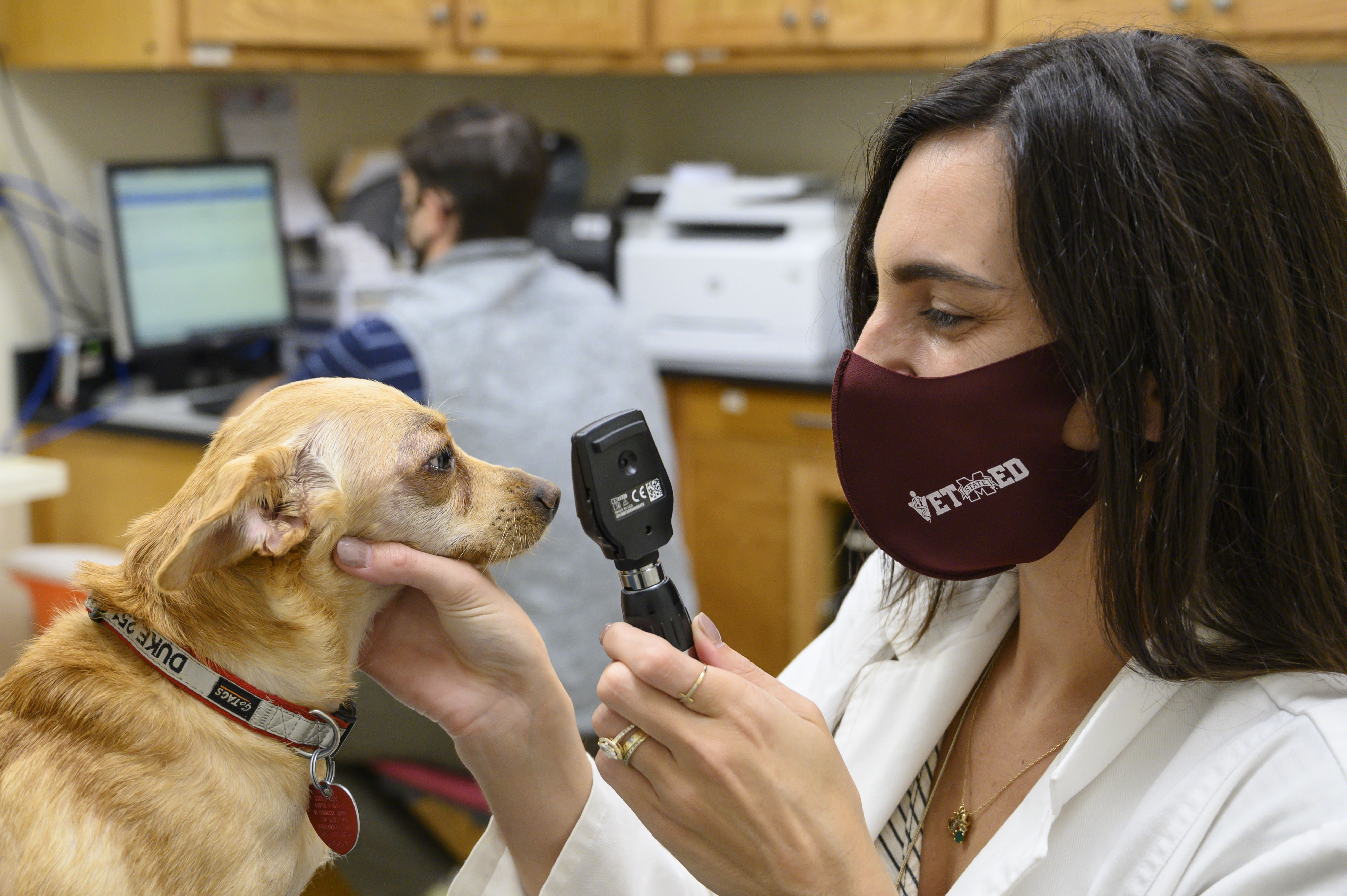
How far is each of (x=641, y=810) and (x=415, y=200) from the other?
1834 millimetres

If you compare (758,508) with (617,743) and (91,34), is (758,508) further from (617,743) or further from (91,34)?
(617,743)

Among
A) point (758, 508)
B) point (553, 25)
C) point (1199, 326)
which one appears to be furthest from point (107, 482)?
point (1199, 326)

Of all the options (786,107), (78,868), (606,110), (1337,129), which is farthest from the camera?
(606,110)

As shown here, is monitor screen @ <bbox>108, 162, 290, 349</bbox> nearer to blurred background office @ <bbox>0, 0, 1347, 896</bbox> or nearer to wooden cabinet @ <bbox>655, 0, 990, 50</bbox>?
blurred background office @ <bbox>0, 0, 1347, 896</bbox>

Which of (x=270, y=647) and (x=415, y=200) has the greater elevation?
(x=415, y=200)

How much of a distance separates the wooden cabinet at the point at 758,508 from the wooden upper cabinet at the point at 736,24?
104 centimetres

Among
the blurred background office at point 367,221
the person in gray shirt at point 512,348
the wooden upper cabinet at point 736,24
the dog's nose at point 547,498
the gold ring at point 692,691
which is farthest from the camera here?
the wooden upper cabinet at point 736,24

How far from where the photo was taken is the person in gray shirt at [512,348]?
2021 millimetres

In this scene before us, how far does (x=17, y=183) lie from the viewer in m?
2.61

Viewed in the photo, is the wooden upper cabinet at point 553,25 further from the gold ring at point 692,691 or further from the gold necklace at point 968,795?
the gold ring at point 692,691

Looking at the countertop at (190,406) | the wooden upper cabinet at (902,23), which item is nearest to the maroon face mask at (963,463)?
the countertop at (190,406)

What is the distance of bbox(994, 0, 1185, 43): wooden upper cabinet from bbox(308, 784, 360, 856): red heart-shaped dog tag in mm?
2339

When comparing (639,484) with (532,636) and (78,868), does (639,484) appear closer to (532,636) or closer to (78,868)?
(532,636)

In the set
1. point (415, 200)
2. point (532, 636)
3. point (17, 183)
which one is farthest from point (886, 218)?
point (17, 183)
